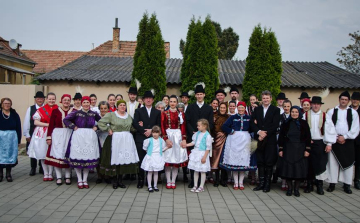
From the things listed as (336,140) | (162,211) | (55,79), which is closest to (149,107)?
(162,211)

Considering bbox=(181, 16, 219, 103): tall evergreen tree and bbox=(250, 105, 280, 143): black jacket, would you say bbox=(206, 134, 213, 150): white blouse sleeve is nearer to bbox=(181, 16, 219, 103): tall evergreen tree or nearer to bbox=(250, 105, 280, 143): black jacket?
bbox=(250, 105, 280, 143): black jacket

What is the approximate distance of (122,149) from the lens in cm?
610

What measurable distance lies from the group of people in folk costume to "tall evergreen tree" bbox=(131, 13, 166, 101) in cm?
526

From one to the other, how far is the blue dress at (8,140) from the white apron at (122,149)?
2.48m

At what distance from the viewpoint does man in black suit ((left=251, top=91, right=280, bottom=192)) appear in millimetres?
6180

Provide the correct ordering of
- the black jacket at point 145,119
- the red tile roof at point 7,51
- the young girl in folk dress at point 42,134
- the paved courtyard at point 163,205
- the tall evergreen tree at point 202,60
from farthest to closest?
the red tile roof at point 7,51 < the tall evergreen tree at point 202,60 < the young girl in folk dress at point 42,134 < the black jacket at point 145,119 < the paved courtyard at point 163,205

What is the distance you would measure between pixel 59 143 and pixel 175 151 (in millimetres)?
2423

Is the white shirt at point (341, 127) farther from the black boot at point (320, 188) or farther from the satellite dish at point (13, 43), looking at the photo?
the satellite dish at point (13, 43)

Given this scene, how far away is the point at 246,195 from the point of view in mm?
5930

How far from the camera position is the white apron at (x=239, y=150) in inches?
246

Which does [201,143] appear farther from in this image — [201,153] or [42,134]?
[42,134]

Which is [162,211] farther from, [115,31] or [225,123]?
[115,31]

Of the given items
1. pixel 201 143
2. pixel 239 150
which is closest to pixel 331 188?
pixel 239 150

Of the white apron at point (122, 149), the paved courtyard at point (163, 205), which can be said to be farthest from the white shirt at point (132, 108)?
the paved courtyard at point (163, 205)
